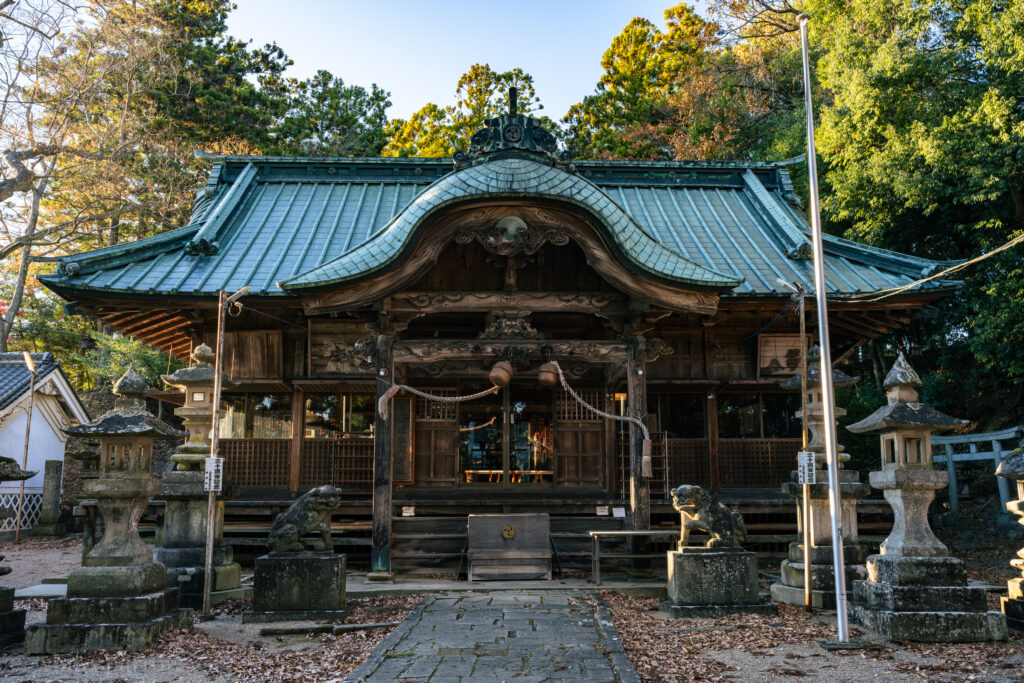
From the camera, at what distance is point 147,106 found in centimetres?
3153

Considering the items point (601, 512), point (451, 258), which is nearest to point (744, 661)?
point (601, 512)

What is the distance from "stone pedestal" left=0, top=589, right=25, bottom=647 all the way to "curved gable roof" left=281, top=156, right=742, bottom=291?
5365 mm

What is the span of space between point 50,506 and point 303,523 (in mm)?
16663

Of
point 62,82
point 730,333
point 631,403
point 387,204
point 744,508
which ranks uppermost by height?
point 62,82

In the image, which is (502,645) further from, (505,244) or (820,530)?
(505,244)

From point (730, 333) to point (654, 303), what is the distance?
3689mm

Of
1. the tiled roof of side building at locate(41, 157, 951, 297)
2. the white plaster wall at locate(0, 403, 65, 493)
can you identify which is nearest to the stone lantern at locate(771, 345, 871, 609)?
the tiled roof of side building at locate(41, 157, 951, 297)

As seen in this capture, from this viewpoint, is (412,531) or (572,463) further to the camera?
(572,463)

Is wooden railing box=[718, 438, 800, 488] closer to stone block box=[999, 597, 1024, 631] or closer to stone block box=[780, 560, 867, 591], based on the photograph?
stone block box=[780, 560, 867, 591]

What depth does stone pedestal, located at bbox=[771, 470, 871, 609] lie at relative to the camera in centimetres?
1028

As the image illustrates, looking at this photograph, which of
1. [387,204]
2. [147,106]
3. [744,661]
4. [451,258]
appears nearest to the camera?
[744,661]

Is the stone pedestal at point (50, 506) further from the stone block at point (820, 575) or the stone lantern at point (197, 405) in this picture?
the stone block at point (820, 575)

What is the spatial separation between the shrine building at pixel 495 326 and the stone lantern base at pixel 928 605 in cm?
413

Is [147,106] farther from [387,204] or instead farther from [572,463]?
[572,463]
